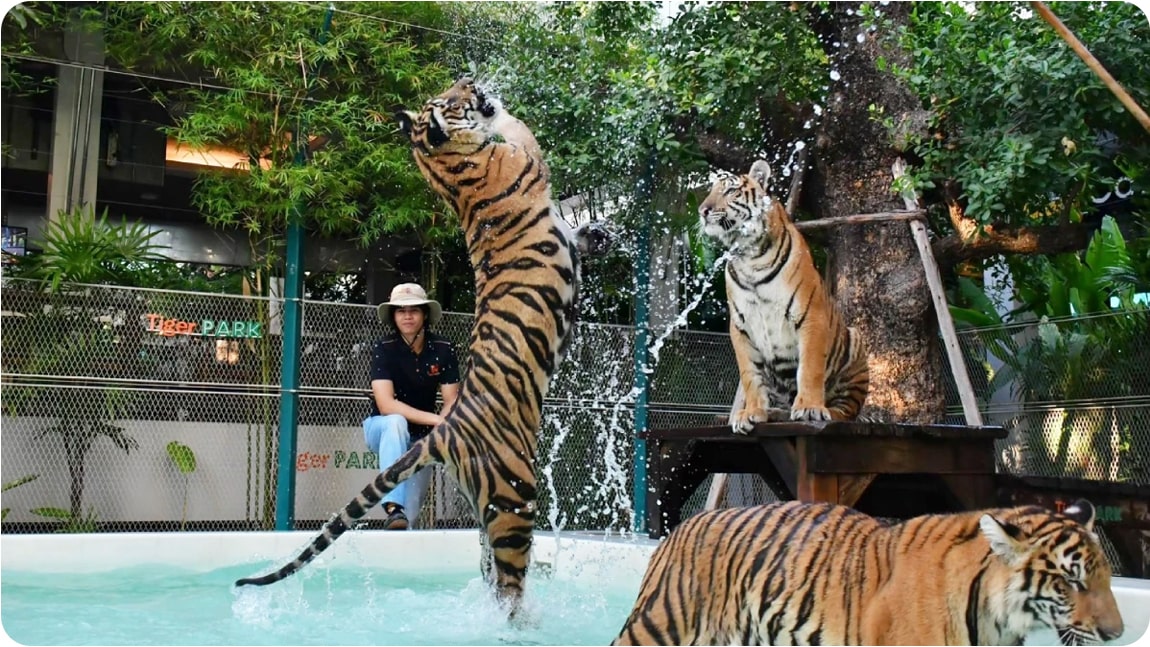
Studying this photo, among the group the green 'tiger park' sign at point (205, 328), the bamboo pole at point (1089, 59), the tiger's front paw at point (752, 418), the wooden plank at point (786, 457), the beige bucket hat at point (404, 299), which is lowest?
the wooden plank at point (786, 457)

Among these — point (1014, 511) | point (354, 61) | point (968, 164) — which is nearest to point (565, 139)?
point (354, 61)

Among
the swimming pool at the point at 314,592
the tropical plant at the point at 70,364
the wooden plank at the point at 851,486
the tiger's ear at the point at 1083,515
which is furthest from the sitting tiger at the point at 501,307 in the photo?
the tropical plant at the point at 70,364

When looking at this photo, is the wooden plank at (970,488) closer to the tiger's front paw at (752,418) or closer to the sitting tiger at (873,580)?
the tiger's front paw at (752,418)

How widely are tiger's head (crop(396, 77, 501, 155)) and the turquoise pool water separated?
1383mm

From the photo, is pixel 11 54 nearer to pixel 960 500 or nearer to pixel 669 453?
pixel 669 453

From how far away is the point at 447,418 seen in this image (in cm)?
328

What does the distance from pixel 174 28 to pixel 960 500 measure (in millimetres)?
5586

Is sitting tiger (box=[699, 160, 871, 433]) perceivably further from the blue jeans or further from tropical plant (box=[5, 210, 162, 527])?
Result: tropical plant (box=[5, 210, 162, 527])

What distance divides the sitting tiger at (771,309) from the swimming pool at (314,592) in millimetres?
971

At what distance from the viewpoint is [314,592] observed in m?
4.35

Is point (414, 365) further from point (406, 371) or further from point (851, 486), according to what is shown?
point (851, 486)

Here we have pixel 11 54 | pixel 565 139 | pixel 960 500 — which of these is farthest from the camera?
pixel 11 54

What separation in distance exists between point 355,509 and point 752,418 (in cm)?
133

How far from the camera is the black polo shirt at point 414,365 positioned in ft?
15.6
